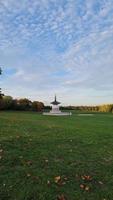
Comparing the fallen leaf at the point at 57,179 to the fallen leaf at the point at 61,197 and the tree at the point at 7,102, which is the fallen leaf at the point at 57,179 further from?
the tree at the point at 7,102

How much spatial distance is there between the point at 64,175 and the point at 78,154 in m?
2.15

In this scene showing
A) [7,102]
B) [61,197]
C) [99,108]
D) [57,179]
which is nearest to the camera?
[61,197]

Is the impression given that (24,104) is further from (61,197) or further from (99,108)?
(61,197)

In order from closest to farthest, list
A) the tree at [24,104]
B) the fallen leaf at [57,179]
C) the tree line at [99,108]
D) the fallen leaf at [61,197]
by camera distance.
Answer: the fallen leaf at [61,197], the fallen leaf at [57,179], the tree at [24,104], the tree line at [99,108]

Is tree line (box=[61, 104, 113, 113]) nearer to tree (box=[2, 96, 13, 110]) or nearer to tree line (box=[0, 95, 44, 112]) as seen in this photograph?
tree line (box=[0, 95, 44, 112])

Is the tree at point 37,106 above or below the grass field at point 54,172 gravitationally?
above

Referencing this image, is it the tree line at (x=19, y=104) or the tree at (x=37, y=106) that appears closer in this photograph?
the tree line at (x=19, y=104)

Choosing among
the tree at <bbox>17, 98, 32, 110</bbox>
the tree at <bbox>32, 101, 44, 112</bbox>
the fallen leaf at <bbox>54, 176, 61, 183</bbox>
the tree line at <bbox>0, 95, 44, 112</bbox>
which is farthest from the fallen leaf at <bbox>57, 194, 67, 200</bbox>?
the tree at <bbox>32, 101, 44, 112</bbox>

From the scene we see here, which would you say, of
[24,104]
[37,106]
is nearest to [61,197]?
[24,104]

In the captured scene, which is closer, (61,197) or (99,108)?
(61,197)

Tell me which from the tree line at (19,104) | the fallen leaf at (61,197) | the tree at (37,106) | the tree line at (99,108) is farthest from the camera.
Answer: the tree line at (99,108)

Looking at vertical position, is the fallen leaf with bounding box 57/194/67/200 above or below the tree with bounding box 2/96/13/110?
below

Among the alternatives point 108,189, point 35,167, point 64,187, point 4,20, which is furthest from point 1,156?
point 4,20

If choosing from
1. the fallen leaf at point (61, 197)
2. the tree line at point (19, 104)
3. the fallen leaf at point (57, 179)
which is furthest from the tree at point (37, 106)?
the fallen leaf at point (61, 197)
